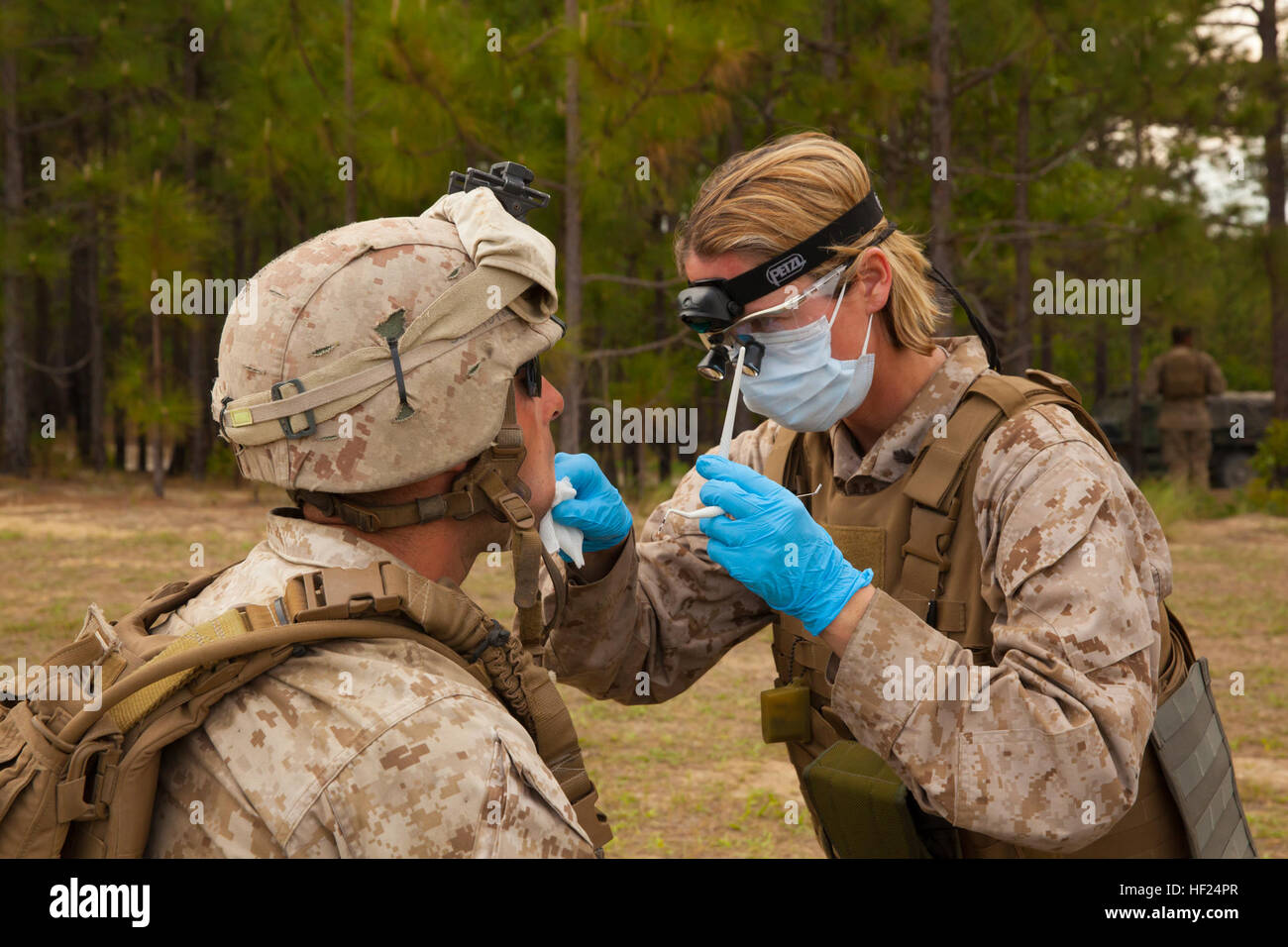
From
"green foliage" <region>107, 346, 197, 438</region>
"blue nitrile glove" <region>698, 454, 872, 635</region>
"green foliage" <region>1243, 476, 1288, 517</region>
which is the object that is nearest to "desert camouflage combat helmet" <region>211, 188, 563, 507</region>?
"blue nitrile glove" <region>698, 454, 872, 635</region>

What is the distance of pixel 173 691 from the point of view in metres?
1.73

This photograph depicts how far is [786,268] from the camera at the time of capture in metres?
2.88

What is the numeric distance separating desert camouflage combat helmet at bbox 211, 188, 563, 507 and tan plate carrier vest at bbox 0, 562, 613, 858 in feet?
0.73

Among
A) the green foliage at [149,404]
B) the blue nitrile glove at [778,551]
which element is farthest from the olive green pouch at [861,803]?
the green foliage at [149,404]

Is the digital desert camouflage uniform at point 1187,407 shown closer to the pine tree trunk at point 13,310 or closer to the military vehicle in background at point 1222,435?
the military vehicle in background at point 1222,435

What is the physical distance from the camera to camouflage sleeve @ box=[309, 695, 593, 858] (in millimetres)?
1690

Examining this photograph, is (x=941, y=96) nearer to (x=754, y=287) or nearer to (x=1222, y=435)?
(x=754, y=287)

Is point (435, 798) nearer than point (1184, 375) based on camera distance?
Yes

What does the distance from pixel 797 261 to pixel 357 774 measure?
5.57 ft

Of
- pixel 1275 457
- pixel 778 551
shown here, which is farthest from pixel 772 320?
pixel 1275 457

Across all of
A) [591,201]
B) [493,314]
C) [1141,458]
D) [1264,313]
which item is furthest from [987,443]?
[1141,458]

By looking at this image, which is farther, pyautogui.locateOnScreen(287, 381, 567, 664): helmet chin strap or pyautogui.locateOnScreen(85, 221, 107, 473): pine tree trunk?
pyautogui.locateOnScreen(85, 221, 107, 473): pine tree trunk

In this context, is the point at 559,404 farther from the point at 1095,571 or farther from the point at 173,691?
the point at 1095,571

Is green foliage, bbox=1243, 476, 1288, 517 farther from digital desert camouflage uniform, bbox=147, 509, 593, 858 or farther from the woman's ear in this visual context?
digital desert camouflage uniform, bbox=147, 509, 593, 858
